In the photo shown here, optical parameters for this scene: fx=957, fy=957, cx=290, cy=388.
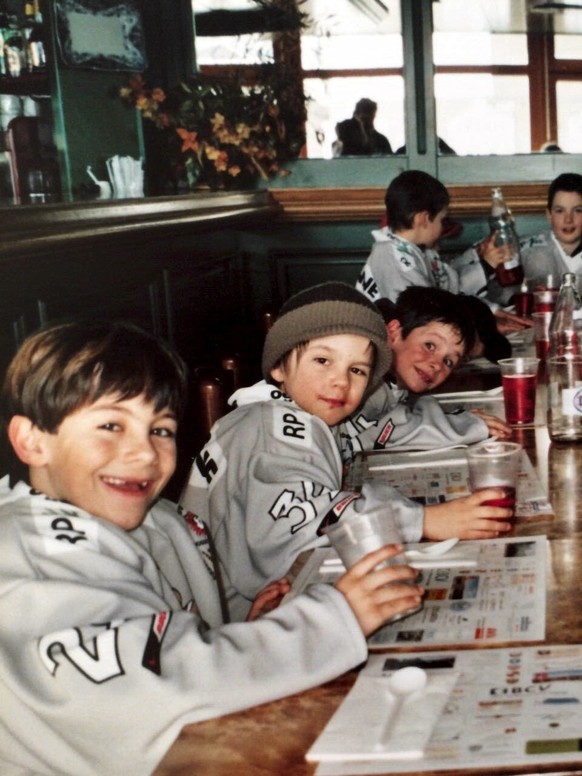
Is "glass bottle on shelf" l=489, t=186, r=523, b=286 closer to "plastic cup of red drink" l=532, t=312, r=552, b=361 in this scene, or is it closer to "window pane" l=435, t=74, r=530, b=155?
"plastic cup of red drink" l=532, t=312, r=552, b=361

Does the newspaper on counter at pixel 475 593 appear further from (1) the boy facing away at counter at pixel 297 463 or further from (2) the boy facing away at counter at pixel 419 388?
(2) the boy facing away at counter at pixel 419 388

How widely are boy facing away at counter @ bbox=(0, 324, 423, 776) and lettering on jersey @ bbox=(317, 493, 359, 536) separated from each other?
256mm

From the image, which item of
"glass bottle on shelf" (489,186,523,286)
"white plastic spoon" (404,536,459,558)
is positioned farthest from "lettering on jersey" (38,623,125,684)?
"glass bottle on shelf" (489,186,523,286)

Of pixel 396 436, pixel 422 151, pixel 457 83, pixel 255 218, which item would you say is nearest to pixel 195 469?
pixel 396 436

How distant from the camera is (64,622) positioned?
91 cm

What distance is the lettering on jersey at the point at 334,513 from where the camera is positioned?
4.52ft

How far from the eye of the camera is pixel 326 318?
163 cm

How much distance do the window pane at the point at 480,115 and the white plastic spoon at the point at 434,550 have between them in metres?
3.86

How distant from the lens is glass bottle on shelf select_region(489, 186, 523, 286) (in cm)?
347

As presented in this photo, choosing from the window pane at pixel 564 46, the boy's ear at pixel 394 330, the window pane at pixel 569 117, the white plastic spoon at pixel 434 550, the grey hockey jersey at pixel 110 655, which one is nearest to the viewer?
the grey hockey jersey at pixel 110 655

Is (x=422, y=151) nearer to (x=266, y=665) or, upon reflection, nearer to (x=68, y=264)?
(x=68, y=264)

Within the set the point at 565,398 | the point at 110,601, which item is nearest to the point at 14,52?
the point at 565,398

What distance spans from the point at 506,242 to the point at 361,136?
130 cm

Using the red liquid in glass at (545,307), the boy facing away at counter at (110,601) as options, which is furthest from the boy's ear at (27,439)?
the red liquid in glass at (545,307)
